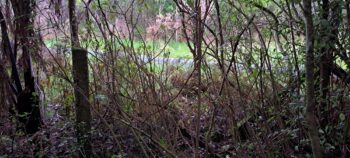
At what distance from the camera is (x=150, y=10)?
5098 millimetres

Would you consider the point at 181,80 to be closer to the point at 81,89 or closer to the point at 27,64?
the point at 27,64

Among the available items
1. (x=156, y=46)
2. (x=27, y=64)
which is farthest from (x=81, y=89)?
(x=27, y=64)

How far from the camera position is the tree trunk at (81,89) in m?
4.17

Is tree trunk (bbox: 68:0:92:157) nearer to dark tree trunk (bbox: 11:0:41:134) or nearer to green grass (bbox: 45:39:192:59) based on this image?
green grass (bbox: 45:39:192:59)

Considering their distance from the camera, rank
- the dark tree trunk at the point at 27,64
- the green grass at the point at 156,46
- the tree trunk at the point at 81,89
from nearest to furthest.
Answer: the tree trunk at the point at 81,89 → the green grass at the point at 156,46 → the dark tree trunk at the point at 27,64

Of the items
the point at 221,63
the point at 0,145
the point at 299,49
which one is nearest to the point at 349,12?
the point at 299,49

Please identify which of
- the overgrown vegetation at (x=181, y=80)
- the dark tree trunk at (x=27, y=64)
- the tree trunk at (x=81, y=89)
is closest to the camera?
the overgrown vegetation at (x=181, y=80)

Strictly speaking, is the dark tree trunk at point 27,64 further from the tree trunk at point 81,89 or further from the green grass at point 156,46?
the tree trunk at point 81,89

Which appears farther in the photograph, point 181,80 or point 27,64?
point 181,80

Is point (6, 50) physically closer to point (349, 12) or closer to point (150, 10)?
point (150, 10)

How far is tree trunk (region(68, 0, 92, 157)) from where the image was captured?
4172mm

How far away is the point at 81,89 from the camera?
405 cm

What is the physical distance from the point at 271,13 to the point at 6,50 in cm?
332

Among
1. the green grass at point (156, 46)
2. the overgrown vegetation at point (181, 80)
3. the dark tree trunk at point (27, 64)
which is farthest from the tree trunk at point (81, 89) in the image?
the dark tree trunk at point (27, 64)
